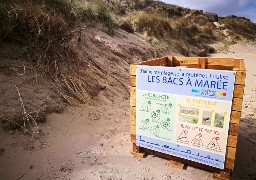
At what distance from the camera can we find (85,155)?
12.7ft

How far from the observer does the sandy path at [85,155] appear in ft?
11.3

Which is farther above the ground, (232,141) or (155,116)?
(155,116)

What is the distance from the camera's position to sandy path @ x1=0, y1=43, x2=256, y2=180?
3.43 m

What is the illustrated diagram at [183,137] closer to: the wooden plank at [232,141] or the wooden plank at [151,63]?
the wooden plank at [232,141]

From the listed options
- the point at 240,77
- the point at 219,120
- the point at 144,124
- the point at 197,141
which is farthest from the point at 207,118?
the point at 144,124

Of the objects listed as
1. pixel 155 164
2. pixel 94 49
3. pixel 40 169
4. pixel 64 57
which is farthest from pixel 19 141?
pixel 94 49

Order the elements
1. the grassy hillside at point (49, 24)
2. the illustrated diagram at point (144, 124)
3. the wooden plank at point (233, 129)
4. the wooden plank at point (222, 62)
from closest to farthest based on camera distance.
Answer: the wooden plank at point (233, 129) < the illustrated diagram at point (144, 124) < the wooden plank at point (222, 62) < the grassy hillside at point (49, 24)

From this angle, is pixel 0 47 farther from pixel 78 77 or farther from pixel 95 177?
pixel 95 177

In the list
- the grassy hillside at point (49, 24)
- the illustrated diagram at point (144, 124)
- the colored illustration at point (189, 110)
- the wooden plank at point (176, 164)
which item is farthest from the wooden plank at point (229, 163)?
the grassy hillside at point (49, 24)

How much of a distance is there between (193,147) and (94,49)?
5.01m

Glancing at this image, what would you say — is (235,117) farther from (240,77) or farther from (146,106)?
(146,106)

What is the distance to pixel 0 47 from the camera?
499 cm

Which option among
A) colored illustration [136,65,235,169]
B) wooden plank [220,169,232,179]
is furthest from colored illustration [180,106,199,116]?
wooden plank [220,169,232,179]

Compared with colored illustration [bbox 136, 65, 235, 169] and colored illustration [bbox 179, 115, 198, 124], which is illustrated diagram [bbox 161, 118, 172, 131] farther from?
colored illustration [bbox 179, 115, 198, 124]
